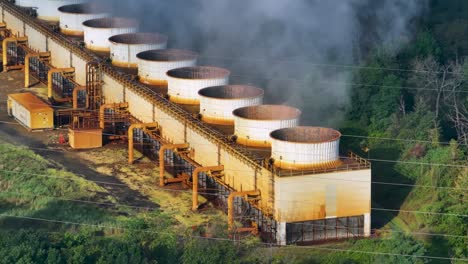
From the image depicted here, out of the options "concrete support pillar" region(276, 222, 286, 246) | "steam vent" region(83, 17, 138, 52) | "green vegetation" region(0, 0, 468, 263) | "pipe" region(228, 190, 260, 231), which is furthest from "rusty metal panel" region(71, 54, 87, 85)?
"concrete support pillar" region(276, 222, 286, 246)

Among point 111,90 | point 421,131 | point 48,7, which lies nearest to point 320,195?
point 421,131

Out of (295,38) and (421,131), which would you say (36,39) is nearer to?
(295,38)

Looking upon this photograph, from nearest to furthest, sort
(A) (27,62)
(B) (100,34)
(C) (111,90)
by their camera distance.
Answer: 1. (C) (111,90)
2. (B) (100,34)
3. (A) (27,62)

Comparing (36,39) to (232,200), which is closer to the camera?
(232,200)

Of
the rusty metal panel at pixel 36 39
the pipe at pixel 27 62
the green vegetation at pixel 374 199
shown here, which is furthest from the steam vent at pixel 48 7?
the green vegetation at pixel 374 199

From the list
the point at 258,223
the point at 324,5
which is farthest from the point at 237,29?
the point at 258,223

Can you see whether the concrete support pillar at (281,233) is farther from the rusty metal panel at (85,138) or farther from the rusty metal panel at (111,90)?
the rusty metal panel at (111,90)
